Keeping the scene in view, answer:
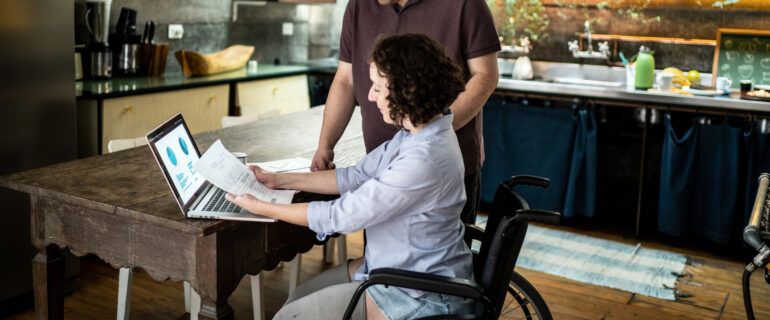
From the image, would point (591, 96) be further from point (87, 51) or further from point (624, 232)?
point (87, 51)

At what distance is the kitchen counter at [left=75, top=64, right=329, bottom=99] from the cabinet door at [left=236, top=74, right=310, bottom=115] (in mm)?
47

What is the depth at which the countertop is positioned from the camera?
155 inches

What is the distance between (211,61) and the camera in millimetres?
4707

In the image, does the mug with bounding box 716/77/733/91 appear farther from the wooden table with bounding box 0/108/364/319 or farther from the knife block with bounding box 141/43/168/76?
the knife block with bounding box 141/43/168/76

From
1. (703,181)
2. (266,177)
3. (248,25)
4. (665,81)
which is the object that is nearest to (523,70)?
(665,81)

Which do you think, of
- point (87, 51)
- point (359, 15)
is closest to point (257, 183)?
point (359, 15)

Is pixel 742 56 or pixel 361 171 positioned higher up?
pixel 742 56

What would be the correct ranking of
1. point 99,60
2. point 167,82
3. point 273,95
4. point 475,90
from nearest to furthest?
1. point 475,90
2. point 99,60
3. point 167,82
4. point 273,95

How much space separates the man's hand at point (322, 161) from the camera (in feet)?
7.99

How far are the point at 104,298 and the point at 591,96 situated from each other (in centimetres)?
277

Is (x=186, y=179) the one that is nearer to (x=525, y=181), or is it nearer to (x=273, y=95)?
(x=525, y=181)

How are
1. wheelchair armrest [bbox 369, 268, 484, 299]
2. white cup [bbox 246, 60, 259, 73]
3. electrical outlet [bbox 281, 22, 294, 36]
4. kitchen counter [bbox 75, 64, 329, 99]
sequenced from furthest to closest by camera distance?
1. electrical outlet [bbox 281, 22, 294, 36]
2. white cup [bbox 246, 60, 259, 73]
3. kitchen counter [bbox 75, 64, 329, 99]
4. wheelchair armrest [bbox 369, 268, 484, 299]

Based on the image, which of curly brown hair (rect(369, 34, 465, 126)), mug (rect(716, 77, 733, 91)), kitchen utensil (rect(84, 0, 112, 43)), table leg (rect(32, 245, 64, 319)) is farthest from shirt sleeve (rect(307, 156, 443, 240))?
mug (rect(716, 77, 733, 91))

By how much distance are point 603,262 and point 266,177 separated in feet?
7.61
